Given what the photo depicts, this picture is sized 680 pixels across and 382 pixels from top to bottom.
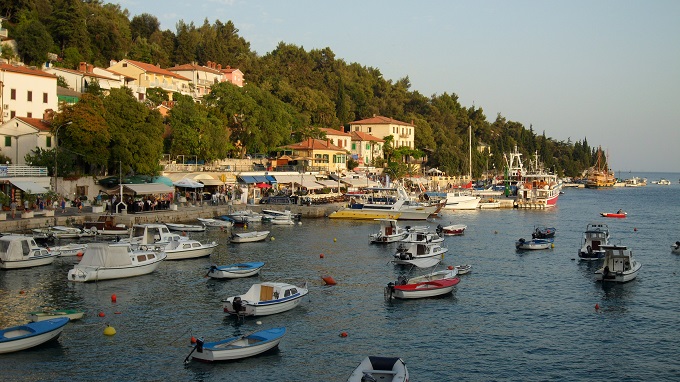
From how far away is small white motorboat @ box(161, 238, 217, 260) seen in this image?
1657 inches

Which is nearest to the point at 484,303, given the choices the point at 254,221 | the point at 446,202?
the point at 254,221

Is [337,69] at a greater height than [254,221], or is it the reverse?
[337,69]

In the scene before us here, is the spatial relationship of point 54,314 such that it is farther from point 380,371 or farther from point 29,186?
point 29,186

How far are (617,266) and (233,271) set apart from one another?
889 inches

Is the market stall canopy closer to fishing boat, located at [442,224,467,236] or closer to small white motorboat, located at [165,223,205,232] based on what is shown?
small white motorboat, located at [165,223,205,232]

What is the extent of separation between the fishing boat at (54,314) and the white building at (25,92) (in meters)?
A: 40.5

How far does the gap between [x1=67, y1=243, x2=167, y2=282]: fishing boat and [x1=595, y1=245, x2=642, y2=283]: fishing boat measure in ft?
87.5

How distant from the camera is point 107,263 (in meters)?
35.6

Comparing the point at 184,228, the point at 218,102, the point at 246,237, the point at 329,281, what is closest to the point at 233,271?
the point at 329,281

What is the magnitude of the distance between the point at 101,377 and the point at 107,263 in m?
14.7

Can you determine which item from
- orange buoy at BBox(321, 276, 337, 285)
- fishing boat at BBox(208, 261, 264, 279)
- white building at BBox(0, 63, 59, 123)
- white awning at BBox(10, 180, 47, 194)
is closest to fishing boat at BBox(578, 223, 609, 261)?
orange buoy at BBox(321, 276, 337, 285)

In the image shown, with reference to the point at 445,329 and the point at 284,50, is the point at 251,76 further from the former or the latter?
the point at 445,329

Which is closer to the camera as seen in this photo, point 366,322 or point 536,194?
point 366,322

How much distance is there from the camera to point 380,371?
20047 mm
